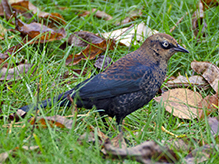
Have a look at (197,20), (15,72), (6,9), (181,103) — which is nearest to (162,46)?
(181,103)

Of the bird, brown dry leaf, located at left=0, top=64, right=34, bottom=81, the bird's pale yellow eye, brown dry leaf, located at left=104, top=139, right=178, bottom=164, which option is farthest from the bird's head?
brown dry leaf, located at left=0, top=64, right=34, bottom=81

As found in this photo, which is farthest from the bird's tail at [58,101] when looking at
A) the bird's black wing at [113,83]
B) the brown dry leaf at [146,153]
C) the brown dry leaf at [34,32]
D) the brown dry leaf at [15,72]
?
the brown dry leaf at [34,32]

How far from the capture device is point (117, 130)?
2.81m

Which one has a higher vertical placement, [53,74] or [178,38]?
[178,38]

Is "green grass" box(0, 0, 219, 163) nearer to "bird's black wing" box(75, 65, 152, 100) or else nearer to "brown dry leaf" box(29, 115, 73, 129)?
"brown dry leaf" box(29, 115, 73, 129)

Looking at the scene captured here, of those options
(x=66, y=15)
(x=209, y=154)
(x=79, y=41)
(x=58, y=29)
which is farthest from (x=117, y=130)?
(x=66, y=15)

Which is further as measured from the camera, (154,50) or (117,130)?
(154,50)

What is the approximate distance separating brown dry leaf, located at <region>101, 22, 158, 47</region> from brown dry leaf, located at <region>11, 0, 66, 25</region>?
717 millimetres

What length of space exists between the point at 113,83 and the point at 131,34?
1.43 m

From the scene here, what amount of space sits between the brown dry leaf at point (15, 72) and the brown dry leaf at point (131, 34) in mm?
1152

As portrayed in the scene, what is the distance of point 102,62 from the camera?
3830 millimetres

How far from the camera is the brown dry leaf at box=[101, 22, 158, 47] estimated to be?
4.09 meters

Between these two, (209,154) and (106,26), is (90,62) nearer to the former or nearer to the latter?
(106,26)

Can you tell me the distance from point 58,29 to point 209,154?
266 cm
